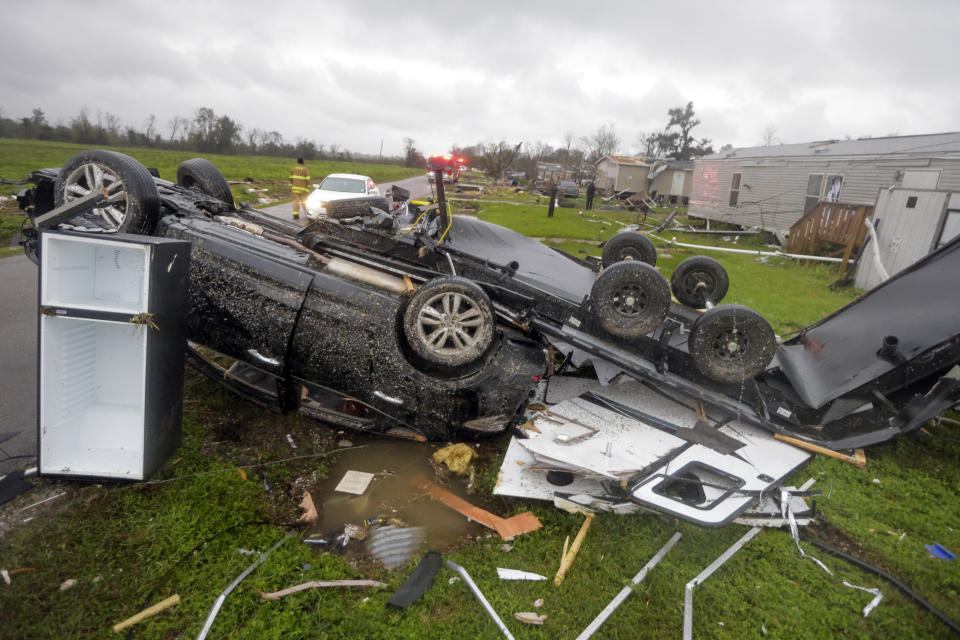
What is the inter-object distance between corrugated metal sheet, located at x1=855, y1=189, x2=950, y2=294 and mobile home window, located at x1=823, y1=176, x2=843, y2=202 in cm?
629

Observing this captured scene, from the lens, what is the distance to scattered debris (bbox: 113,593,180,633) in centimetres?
212

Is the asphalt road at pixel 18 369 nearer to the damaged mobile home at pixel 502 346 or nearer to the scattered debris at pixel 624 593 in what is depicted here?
the damaged mobile home at pixel 502 346

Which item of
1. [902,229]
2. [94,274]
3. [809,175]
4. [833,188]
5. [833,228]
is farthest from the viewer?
[809,175]

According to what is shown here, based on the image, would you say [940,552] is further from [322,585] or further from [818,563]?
[322,585]

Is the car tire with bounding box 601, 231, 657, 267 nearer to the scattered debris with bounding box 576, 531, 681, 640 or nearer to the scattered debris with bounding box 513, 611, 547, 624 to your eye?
the scattered debris with bounding box 576, 531, 681, 640

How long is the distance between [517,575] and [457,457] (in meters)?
1.00

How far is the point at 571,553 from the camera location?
267 cm

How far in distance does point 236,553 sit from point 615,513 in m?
2.14

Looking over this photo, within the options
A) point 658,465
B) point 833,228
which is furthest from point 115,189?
point 833,228

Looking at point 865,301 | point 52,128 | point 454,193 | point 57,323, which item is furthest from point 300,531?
point 52,128

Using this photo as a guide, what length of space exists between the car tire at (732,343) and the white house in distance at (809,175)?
454 inches

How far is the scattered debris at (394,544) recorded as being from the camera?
2.61 m

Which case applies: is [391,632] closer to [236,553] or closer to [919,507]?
[236,553]

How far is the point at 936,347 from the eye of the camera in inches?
127
